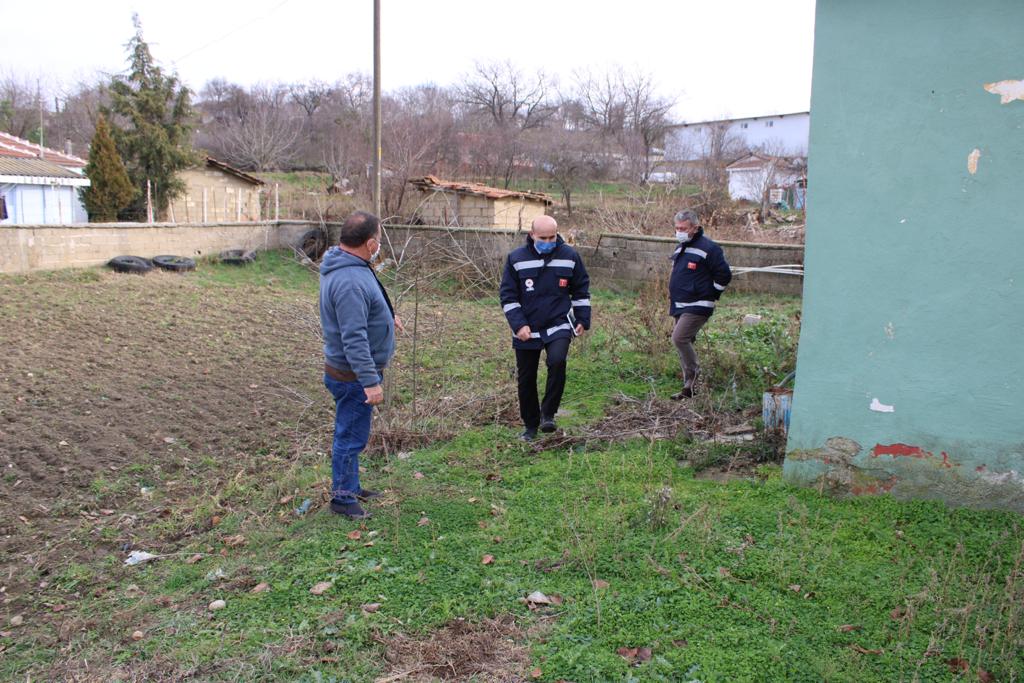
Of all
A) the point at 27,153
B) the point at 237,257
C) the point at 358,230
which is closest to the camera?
the point at 358,230

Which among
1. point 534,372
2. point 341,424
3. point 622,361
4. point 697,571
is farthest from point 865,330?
point 622,361

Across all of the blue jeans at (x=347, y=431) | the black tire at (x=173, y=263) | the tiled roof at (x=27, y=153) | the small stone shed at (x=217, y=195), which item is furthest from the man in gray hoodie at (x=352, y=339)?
the tiled roof at (x=27, y=153)

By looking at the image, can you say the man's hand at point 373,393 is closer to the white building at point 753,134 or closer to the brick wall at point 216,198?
the brick wall at point 216,198

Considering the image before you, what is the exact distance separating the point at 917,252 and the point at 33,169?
28117 millimetres

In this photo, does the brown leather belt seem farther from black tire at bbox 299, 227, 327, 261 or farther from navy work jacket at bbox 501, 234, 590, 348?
black tire at bbox 299, 227, 327, 261

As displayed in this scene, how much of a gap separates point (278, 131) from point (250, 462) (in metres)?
42.2

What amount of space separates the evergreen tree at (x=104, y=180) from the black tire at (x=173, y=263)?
21.9 feet

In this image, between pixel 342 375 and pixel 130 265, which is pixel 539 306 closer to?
pixel 342 375

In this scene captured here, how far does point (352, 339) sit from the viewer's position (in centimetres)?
443

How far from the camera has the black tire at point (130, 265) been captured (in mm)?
17438

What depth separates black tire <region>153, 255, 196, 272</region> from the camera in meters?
18.2

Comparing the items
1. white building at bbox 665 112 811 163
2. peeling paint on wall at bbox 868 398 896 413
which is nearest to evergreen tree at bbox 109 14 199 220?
peeling paint on wall at bbox 868 398 896 413

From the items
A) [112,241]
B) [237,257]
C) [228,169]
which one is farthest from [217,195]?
[112,241]

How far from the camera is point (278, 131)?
45000 millimetres
